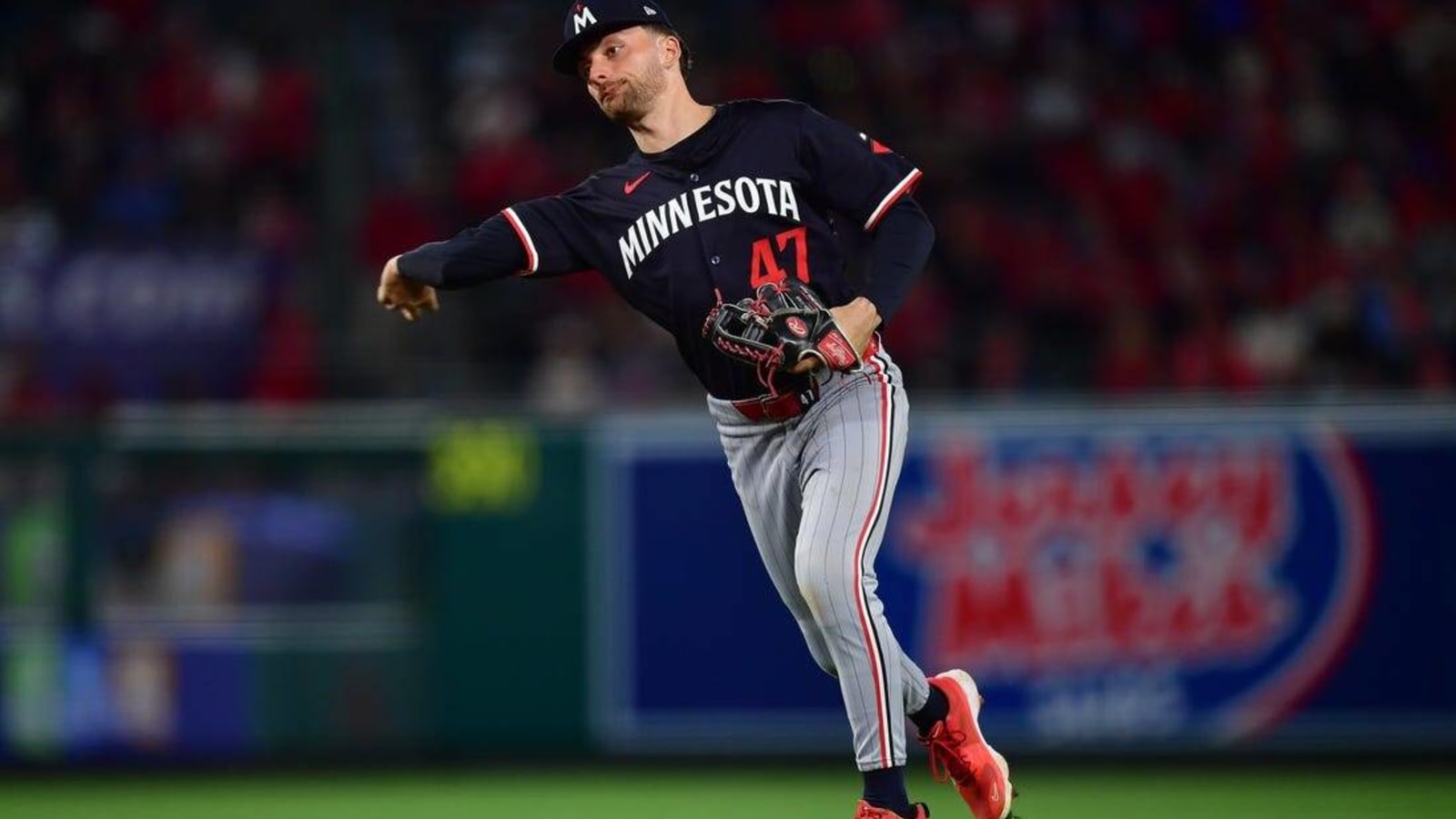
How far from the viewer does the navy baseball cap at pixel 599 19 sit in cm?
472

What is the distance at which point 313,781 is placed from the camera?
8.38 meters

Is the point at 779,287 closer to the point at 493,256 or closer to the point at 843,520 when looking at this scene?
the point at 843,520

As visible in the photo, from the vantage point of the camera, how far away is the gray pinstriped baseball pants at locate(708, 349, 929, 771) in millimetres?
4574

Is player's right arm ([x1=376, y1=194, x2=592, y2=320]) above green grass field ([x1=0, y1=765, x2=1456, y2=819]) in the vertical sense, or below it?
above

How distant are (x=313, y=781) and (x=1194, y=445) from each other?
4130 mm

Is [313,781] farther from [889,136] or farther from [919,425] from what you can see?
[889,136]

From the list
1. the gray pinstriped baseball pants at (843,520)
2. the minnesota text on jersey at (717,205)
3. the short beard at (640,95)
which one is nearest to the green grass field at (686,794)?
the gray pinstriped baseball pants at (843,520)

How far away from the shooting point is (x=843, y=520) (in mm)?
4605

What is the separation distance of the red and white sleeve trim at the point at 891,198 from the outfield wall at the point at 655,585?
3.78 metres

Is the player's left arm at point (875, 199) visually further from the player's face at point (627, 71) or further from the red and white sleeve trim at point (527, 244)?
the red and white sleeve trim at point (527, 244)

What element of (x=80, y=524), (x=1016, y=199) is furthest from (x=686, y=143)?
(x=1016, y=199)

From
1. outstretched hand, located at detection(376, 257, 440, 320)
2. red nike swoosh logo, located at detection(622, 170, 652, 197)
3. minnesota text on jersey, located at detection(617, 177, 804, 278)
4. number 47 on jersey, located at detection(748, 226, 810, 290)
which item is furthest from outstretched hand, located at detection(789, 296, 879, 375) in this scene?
outstretched hand, located at detection(376, 257, 440, 320)

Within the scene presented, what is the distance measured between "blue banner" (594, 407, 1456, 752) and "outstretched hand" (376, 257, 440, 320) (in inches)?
146

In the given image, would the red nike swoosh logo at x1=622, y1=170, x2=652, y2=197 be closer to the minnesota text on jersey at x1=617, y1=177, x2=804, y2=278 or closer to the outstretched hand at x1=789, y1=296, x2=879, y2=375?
the minnesota text on jersey at x1=617, y1=177, x2=804, y2=278
